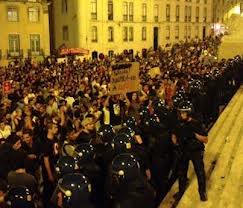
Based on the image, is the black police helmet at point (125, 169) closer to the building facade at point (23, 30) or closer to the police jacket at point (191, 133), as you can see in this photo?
the police jacket at point (191, 133)

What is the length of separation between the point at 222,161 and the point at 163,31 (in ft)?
159

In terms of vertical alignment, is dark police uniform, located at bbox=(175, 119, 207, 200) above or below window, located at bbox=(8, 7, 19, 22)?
below

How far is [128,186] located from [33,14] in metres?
39.9

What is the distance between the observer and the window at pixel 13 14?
136 ft

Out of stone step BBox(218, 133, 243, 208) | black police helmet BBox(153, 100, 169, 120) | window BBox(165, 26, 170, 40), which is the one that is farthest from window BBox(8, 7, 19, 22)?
stone step BBox(218, 133, 243, 208)

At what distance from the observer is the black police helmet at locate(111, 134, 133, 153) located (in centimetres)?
654

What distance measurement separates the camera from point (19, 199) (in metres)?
5.03

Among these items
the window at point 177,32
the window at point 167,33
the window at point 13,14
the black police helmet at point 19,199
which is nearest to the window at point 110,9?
the window at point 13,14

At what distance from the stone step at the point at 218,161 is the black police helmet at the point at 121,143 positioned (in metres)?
1.31

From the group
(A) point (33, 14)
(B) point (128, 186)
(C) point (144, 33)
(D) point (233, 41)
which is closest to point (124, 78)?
(B) point (128, 186)

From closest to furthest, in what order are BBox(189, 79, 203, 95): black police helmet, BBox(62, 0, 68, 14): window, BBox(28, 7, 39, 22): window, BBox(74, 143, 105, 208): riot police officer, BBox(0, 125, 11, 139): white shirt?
BBox(74, 143, 105, 208): riot police officer → BBox(0, 125, 11, 139): white shirt → BBox(189, 79, 203, 95): black police helmet → BBox(28, 7, 39, 22): window → BBox(62, 0, 68, 14): window

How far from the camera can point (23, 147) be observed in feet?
25.0

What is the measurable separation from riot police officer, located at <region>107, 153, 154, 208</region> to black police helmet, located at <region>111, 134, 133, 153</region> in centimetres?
77

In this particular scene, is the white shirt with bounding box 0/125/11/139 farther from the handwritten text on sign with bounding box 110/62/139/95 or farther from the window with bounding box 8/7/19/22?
the window with bounding box 8/7/19/22
